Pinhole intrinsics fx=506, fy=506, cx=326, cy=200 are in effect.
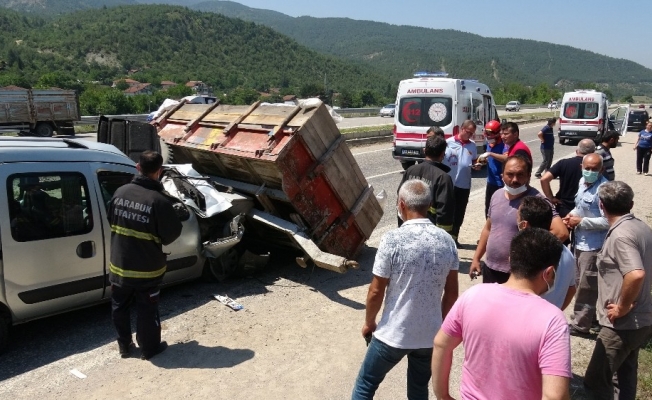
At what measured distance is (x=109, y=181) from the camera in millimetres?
4715

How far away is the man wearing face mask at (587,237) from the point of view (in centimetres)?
426

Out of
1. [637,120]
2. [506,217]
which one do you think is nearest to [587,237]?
[506,217]

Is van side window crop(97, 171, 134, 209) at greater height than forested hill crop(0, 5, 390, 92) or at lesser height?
lesser

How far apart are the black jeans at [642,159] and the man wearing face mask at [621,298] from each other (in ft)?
43.8

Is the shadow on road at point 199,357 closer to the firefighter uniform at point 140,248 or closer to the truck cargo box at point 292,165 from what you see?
the firefighter uniform at point 140,248

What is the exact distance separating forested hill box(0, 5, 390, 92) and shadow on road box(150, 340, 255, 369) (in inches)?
4258

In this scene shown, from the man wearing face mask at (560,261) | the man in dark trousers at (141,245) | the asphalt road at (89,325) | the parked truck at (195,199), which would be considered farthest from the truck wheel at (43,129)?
the man wearing face mask at (560,261)

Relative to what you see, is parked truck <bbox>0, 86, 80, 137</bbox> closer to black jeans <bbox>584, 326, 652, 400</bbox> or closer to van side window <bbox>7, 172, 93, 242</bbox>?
van side window <bbox>7, 172, 93, 242</bbox>

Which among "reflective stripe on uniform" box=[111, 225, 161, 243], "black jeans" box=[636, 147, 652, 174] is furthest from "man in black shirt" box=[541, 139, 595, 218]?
"black jeans" box=[636, 147, 652, 174]

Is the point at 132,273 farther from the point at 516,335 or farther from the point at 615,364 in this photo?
the point at 615,364

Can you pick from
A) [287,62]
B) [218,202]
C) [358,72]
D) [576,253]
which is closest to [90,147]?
[218,202]

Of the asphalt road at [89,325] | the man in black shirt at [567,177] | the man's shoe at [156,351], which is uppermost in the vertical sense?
the man in black shirt at [567,177]

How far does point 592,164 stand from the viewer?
4.48 metres

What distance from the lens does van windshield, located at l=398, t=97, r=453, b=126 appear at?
12.8 meters
